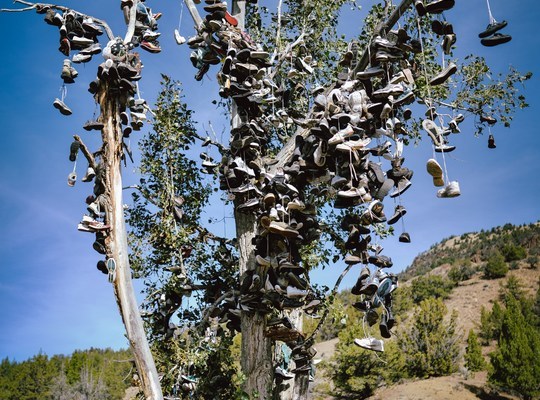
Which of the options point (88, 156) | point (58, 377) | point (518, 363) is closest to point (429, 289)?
point (518, 363)

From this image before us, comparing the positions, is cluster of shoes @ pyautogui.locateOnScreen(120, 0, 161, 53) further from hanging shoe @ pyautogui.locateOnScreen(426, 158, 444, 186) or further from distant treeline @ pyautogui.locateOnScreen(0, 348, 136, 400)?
distant treeline @ pyautogui.locateOnScreen(0, 348, 136, 400)

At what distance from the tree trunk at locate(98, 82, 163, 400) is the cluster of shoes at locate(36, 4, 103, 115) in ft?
1.03

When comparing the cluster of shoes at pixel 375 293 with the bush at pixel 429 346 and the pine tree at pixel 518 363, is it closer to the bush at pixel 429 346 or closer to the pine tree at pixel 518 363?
the bush at pixel 429 346

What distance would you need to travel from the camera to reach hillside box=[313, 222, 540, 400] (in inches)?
555

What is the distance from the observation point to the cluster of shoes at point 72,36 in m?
3.73

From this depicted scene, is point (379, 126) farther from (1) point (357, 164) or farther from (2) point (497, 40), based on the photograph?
(2) point (497, 40)

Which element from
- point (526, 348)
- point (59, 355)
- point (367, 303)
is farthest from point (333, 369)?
point (59, 355)

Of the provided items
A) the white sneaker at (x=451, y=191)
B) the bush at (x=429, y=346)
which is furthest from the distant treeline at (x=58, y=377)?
the white sneaker at (x=451, y=191)

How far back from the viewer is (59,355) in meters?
41.7

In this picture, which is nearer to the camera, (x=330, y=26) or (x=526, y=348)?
(x=330, y=26)

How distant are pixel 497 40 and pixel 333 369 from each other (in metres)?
13.7

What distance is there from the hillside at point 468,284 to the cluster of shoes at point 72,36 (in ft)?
34.9

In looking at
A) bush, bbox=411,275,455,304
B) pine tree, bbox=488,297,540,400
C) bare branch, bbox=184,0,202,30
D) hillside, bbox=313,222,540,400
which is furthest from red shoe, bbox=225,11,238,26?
bush, bbox=411,275,455,304

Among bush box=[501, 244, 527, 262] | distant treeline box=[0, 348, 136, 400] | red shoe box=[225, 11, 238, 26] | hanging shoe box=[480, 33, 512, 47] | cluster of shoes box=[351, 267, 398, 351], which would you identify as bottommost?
distant treeline box=[0, 348, 136, 400]
